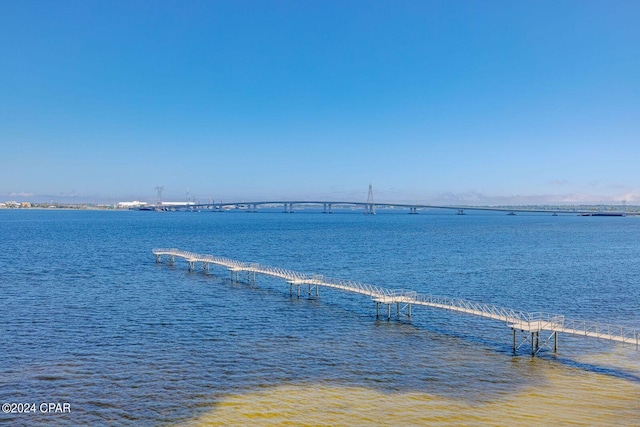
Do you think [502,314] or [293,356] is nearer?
[293,356]

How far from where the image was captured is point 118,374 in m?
27.7

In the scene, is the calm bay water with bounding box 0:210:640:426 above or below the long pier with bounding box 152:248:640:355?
below

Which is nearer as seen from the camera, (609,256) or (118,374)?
(118,374)

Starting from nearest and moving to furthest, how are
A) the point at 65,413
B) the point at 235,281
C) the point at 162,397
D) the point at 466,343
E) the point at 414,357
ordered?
1. the point at 65,413
2. the point at 162,397
3. the point at 414,357
4. the point at 466,343
5. the point at 235,281

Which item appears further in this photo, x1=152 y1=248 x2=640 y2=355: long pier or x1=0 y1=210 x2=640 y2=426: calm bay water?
x1=152 y1=248 x2=640 y2=355: long pier

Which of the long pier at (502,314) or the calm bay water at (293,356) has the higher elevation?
the long pier at (502,314)

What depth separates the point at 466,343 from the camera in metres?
34.1

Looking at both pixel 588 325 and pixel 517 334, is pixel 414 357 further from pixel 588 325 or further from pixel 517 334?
pixel 588 325

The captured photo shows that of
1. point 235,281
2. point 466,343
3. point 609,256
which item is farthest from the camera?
point 609,256

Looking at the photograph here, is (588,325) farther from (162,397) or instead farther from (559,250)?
(559,250)

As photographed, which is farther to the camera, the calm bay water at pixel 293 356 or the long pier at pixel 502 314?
the long pier at pixel 502 314

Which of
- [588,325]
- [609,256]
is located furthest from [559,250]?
[588,325]

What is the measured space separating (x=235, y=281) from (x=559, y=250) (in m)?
64.9

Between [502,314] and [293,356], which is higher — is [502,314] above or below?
above
